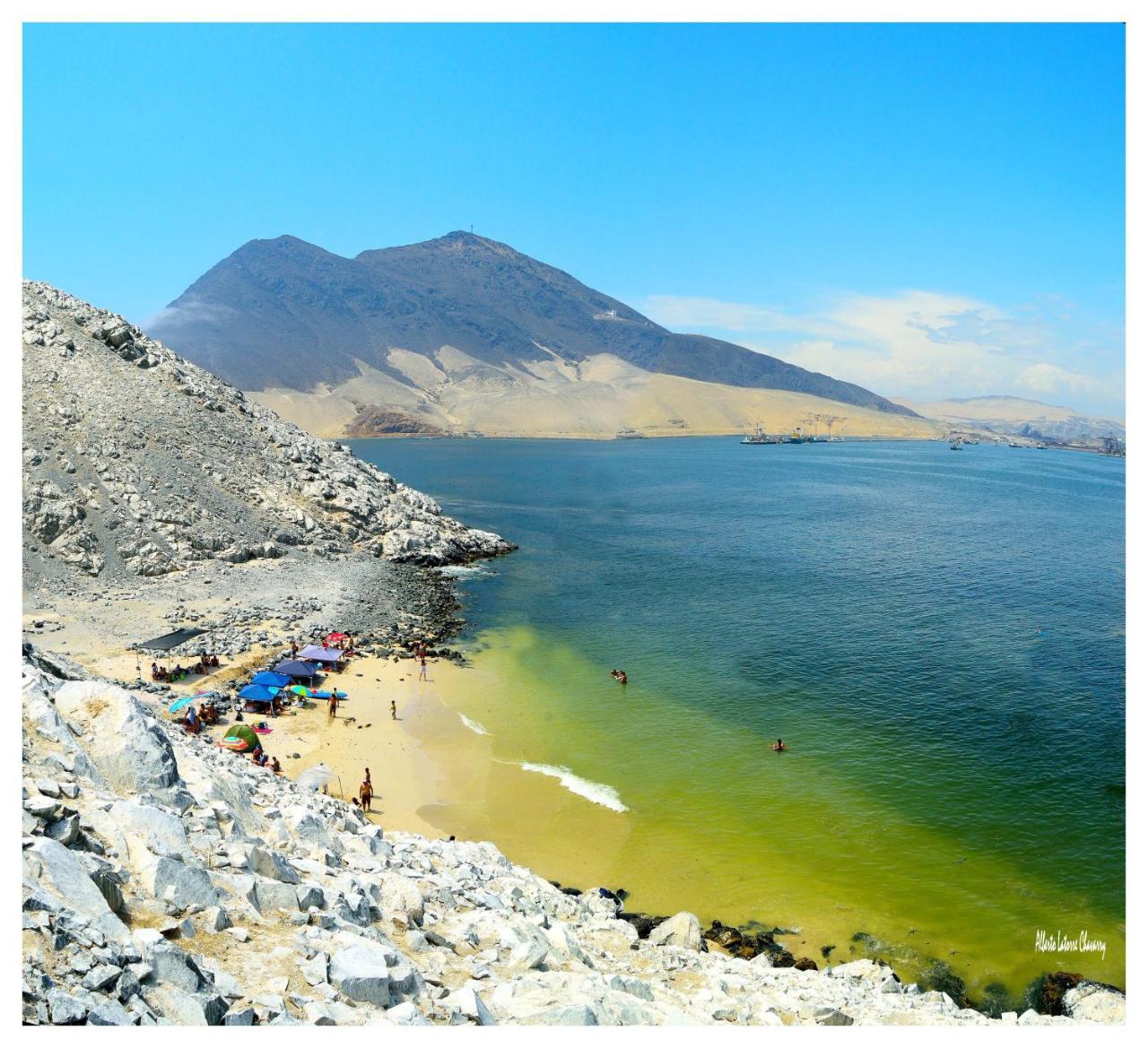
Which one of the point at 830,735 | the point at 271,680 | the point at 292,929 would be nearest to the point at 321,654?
the point at 271,680

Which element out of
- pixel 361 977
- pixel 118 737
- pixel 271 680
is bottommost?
pixel 271 680

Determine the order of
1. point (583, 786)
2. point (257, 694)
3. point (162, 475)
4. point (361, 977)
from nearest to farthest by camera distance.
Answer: point (361, 977) → point (583, 786) → point (257, 694) → point (162, 475)

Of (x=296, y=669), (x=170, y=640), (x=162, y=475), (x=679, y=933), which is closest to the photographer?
(x=679, y=933)

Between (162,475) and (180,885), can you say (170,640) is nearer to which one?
(162,475)

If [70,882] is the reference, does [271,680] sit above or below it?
below

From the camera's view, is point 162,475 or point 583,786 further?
point 162,475

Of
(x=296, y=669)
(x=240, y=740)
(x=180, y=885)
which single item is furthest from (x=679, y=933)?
(x=296, y=669)

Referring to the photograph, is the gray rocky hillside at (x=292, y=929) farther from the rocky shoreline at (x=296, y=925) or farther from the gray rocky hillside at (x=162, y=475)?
the gray rocky hillside at (x=162, y=475)
